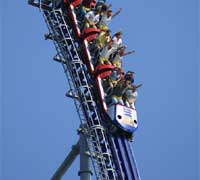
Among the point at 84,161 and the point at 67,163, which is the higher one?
the point at 67,163

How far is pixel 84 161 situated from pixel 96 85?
2.70m

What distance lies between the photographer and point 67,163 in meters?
27.3

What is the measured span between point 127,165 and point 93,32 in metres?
4.77

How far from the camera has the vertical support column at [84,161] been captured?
25.7m

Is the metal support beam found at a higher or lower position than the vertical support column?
higher

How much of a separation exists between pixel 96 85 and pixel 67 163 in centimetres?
267

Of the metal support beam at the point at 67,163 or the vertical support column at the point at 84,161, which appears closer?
the vertical support column at the point at 84,161

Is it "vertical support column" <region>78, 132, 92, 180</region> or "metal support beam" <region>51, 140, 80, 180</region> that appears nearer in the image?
"vertical support column" <region>78, 132, 92, 180</region>

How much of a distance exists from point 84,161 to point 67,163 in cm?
153

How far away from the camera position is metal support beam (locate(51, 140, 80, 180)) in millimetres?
27031

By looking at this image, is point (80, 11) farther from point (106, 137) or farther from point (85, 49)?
point (106, 137)

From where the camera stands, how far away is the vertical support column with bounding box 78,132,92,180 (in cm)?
2572

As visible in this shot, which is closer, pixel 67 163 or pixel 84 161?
pixel 84 161

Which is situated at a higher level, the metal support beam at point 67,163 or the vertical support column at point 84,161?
the metal support beam at point 67,163
